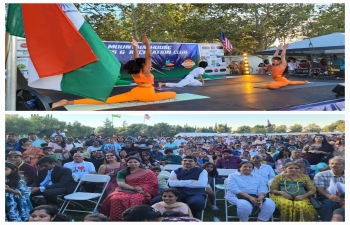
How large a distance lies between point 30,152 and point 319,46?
13.5ft

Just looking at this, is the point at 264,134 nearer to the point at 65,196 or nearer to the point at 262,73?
the point at 65,196

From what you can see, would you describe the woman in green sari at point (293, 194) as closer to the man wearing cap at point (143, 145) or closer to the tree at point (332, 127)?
the tree at point (332, 127)

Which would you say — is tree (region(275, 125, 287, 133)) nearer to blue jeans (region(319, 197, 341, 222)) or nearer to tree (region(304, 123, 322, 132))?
tree (region(304, 123, 322, 132))

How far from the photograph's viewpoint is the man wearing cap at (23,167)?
145 inches

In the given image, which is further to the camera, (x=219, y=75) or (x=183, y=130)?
(x=219, y=75)

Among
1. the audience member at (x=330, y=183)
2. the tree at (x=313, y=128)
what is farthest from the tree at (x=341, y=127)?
the audience member at (x=330, y=183)

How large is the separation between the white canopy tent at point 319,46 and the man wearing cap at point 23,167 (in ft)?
12.6

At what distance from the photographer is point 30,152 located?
3.79 metres

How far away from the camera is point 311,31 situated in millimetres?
5062

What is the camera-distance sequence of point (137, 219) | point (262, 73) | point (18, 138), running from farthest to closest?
point (262, 73) → point (18, 138) → point (137, 219)


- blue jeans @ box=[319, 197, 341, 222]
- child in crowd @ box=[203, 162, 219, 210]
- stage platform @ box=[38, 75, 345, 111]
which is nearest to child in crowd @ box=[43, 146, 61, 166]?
stage platform @ box=[38, 75, 345, 111]

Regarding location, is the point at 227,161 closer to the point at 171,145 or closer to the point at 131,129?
the point at 171,145

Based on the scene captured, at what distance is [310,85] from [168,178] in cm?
300

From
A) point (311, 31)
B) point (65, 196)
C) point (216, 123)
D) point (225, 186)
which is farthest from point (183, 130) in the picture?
point (311, 31)
